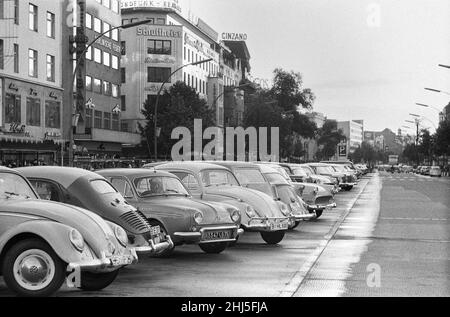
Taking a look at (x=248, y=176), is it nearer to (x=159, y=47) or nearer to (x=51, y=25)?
(x=51, y=25)

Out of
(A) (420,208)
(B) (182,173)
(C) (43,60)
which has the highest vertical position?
(C) (43,60)

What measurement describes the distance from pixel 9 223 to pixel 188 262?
4.09 meters

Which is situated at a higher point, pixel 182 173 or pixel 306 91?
pixel 306 91

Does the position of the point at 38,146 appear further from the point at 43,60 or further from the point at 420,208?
the point at 420,208

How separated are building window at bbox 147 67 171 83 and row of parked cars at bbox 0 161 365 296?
197 feet

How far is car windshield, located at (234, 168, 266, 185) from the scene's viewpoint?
16891mm

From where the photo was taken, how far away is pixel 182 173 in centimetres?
1438

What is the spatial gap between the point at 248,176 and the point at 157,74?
59791 millimetres

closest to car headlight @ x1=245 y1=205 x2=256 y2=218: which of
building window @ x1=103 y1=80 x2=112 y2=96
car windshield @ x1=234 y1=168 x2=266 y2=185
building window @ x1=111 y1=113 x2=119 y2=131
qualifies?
car windshield @ x1=234 y1=168 x2=266 y2=185

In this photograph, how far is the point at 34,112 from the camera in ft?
151

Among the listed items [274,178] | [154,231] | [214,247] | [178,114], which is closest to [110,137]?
[178,114]

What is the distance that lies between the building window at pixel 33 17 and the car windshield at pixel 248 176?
104ft
